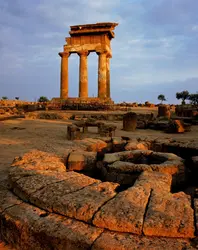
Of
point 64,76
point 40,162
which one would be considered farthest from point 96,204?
point 64,76

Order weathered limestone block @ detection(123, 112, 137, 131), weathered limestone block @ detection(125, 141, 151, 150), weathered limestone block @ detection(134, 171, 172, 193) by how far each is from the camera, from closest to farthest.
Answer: weathered limestone block @ detection(134, 171, 172, 193) → weathered limestone block @ detection(125, 141, 151, 150) → weathered limestone block @ detection(123, 112, 137, 131)

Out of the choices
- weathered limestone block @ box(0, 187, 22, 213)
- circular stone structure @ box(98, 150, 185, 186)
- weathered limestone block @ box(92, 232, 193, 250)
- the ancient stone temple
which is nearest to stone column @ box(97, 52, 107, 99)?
the ancient stone temple

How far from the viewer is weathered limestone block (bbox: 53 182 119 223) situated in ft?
6.60

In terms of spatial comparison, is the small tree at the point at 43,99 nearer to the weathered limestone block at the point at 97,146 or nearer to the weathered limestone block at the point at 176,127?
the weathered limestone block at the point at 176,127

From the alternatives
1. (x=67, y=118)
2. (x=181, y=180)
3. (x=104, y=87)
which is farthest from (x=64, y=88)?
(x=181, y=180)

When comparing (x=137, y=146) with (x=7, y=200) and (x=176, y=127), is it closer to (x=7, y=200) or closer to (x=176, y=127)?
(x=7, y=200)

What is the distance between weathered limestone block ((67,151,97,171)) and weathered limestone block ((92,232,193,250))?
1.99m

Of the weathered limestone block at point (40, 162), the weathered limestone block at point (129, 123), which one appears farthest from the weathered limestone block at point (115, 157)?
the weathered limestone block at point (129, 123)

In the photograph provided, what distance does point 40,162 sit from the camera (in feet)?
11.0

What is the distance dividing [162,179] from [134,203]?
2.85 feet

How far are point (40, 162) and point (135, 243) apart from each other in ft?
6.50

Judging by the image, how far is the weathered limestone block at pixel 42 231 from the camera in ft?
5.93

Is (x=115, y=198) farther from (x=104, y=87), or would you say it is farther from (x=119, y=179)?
(x=104, y=87)

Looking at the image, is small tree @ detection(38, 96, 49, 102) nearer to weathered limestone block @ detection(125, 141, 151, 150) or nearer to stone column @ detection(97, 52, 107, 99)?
stone column @ detection(97, 52, 107, 99)
